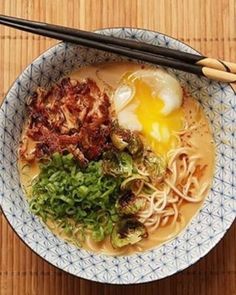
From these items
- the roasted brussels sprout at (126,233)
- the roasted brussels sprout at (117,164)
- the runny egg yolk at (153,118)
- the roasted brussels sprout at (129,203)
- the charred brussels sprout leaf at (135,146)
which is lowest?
the roasted brussels sprout at (126,233)

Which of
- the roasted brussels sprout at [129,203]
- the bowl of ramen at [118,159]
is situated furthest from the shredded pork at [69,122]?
the roasted brussels sprout at [129,203]

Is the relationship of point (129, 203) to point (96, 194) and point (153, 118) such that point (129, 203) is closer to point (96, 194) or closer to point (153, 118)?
point (96, 194)

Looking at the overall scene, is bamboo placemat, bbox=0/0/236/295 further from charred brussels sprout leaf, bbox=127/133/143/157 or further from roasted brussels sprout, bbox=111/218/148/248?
charred brussels sprout leaf, bbox=127/133/143/157

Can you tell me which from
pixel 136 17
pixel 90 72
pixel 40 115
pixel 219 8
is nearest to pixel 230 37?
pixel 219 8

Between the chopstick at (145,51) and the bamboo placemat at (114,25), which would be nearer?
the chopstick at (145,51)

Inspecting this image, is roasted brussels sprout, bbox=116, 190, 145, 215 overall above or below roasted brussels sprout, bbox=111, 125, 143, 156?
below

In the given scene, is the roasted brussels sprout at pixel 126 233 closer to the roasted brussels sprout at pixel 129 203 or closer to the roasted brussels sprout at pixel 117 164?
the roasted brussels sprout at pixel 129 203

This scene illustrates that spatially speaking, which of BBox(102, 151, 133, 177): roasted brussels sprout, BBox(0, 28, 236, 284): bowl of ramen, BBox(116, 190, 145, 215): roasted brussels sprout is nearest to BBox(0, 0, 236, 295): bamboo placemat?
BBox(0, 28, 236, 284): bowl of ramen
